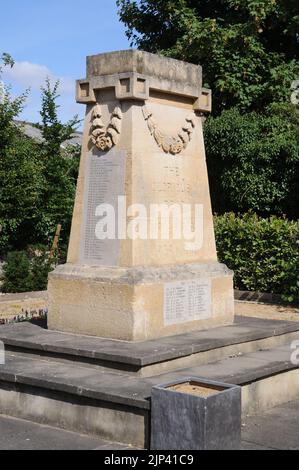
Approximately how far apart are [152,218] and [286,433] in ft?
9.34

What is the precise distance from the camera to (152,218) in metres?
7.69

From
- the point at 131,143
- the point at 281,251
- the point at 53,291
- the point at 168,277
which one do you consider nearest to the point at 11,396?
the point at 53,291

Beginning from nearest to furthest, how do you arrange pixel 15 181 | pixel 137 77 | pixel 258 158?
pixel 137 77, pixel 15 181, pixel 258 158

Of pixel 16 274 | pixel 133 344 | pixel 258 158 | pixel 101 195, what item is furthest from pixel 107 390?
pixel 258 158

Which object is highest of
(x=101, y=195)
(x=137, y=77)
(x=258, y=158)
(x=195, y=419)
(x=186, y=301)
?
(x=258, y=158)

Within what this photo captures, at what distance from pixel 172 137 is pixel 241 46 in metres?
14.2

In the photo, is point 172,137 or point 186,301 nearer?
point 186,301

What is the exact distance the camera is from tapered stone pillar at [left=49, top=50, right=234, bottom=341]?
7465 mm

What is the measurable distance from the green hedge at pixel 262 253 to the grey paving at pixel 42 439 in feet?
31.1

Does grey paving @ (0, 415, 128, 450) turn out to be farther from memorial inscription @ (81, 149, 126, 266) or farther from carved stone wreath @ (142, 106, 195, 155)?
carved stone wreath @ (142, 106, 195, 155)

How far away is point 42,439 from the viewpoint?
5.72 metres

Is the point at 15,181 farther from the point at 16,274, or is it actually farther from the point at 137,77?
the point at 137,77

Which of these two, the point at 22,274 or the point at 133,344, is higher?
the point at 22,274

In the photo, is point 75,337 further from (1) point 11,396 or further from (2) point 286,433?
(2) point 286,433
